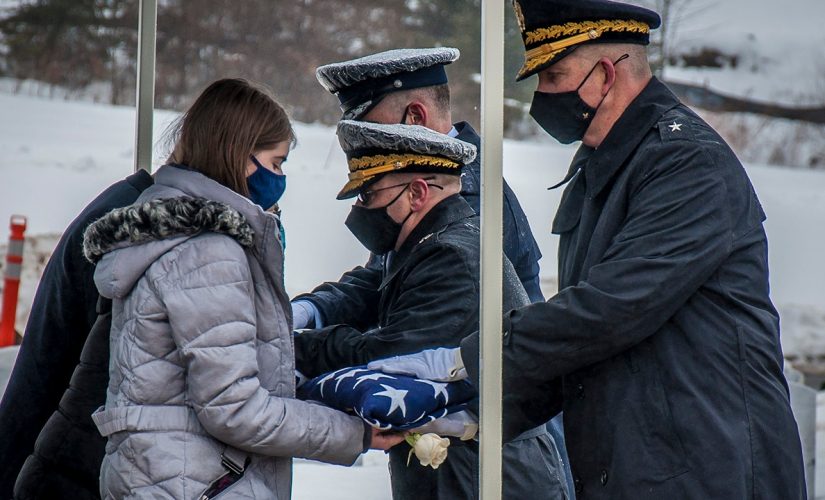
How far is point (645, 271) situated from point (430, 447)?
21.1 inches

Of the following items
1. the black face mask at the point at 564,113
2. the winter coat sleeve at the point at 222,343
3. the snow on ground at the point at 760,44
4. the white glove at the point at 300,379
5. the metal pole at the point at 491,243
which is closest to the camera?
the winter coat sleeve at the point at 222,343

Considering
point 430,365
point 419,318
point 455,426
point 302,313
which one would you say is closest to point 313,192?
point 302,313

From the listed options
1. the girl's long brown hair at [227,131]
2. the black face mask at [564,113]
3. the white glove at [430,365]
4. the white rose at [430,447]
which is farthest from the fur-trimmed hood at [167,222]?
the black face mask at [564,113]

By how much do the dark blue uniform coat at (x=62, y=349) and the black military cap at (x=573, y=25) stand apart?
879mm

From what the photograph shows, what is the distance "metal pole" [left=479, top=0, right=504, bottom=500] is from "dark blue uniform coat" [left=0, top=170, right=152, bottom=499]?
748 millimetres

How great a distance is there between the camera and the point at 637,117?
2162 millimetres

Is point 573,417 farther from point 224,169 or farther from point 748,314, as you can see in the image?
point 224,169

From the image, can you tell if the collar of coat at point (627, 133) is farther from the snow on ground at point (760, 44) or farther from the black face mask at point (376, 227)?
the black face mask at point (376, 227)

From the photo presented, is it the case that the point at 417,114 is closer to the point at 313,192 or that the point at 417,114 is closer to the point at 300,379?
the point at 313,192

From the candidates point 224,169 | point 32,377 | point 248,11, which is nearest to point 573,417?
point 224,169

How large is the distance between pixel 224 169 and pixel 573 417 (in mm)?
818

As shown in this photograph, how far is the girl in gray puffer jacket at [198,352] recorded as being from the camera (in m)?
1.93

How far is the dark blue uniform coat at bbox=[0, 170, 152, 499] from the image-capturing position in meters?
2.28

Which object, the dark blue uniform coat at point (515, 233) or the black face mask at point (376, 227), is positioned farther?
the black face mask at point (376, 227)
